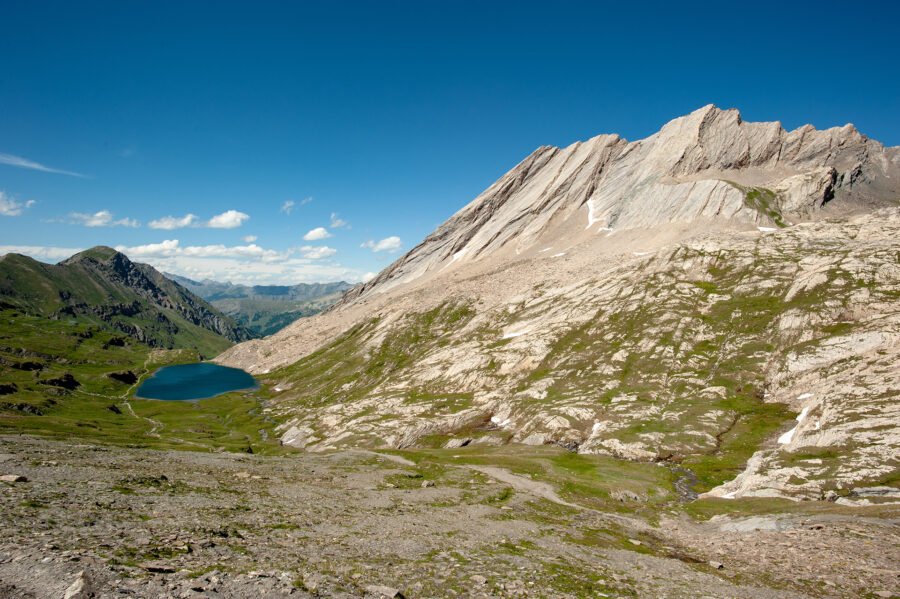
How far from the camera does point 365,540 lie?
3362cm

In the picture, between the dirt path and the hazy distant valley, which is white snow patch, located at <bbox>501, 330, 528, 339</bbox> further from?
the dirt path

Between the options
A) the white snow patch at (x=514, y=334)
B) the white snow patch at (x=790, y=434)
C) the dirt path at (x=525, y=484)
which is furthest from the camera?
the white snow patch at (x=514, y=334)

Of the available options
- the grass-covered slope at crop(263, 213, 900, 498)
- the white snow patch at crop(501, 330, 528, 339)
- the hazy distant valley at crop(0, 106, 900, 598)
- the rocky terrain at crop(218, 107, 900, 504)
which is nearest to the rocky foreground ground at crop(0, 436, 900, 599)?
the hazy distant valley at crop(0, 106, 900, 598)

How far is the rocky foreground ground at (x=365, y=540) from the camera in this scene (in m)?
22.0

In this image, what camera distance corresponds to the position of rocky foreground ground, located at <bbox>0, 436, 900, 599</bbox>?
2198cm

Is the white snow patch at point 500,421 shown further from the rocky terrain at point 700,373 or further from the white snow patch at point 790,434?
the white snow patch at point 790,434

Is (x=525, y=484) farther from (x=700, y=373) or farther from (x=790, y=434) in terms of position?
Answer: (x=700, y=373)

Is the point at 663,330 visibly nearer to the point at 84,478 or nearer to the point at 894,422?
the point at 894,422

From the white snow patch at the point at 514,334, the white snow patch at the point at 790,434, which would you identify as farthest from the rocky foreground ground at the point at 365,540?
the white snow patch at the point at 514,334

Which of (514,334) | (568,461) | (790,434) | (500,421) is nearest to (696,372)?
(790,434)

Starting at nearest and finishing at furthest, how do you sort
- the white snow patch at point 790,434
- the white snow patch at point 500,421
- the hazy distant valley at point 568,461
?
the hazy distant valley at point 568,461, the white snow patch at point 790,434, the white snow patch at point 500,421

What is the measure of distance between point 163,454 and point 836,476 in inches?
3849

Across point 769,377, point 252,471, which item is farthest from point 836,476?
point 252,471

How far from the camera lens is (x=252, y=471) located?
57594 millimetres
